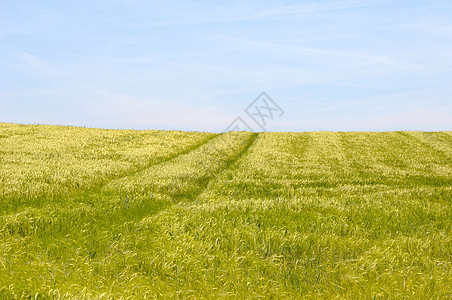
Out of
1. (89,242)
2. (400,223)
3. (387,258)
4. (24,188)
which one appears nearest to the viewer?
(387,258)

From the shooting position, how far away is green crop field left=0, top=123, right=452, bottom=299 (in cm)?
590

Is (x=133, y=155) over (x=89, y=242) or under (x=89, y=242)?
over

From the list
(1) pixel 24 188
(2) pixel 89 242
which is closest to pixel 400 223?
(2) pixel 89 242

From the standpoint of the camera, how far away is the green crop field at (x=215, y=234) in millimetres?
5902

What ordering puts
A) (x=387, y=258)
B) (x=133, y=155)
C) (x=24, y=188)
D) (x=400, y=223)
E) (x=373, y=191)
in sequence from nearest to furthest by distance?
(x=387, y=258) < (x=400, y=223) < (x=24, y=188) < (x=373, y=191) < (x=133, y=155)

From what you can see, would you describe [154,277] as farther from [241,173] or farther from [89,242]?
[241,173]

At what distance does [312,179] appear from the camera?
750 inches

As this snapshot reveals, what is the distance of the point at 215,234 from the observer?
8266 millimetres

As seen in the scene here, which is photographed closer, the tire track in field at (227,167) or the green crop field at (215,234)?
the green crop field at (215,234)

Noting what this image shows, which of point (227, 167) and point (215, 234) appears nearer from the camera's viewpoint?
point (215, 234)

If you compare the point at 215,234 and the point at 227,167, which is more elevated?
the point at 227,167

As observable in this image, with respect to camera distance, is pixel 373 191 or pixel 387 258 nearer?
pixel 387 258

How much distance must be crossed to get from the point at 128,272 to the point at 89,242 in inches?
76.5

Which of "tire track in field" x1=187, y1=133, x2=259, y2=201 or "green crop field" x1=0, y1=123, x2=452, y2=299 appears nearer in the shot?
"green crop field" x1=0, y1=123, x2=452, y2=299
